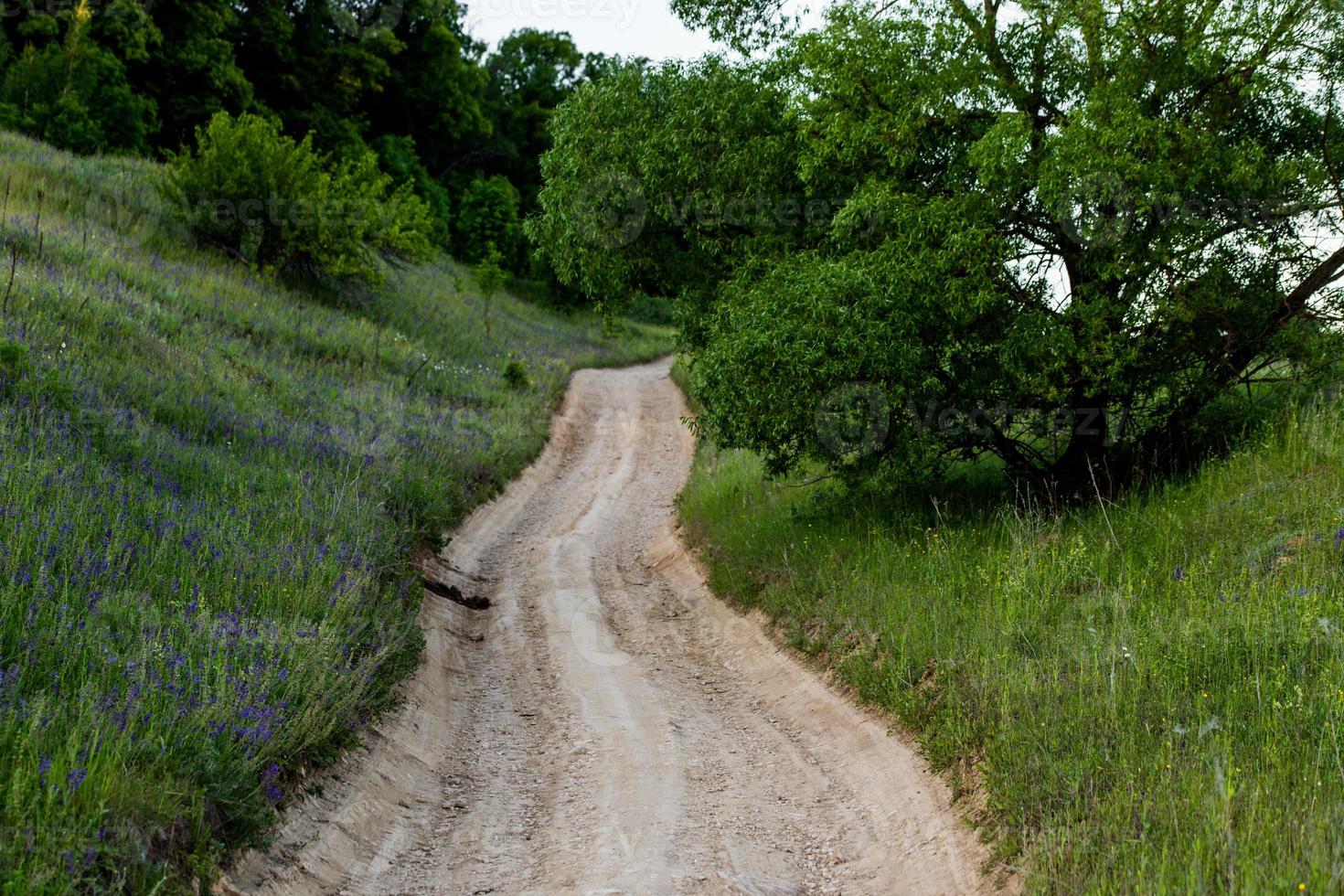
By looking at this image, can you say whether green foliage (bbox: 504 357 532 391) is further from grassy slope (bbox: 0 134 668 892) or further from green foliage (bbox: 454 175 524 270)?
green foliage (bbox: 454 175 524 270)

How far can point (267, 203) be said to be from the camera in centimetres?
2478

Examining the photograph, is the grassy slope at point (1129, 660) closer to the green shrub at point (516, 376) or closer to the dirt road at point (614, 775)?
the dirt road at point (614, 775)

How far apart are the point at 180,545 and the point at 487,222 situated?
174ft

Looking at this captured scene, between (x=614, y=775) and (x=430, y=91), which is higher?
(x=430, y=91)

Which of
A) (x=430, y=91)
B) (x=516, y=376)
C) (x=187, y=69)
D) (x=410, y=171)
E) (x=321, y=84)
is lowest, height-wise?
(x=516, y=376)

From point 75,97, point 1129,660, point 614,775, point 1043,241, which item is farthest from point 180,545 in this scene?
point 75,97

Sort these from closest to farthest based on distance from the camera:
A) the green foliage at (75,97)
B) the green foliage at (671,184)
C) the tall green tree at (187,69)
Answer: the green foliage at (671,184) → the green foliage at (75,97) → the tall green tree at (187,69)

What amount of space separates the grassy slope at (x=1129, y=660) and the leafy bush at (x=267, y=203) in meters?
18.3

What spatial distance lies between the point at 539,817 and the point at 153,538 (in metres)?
3.70

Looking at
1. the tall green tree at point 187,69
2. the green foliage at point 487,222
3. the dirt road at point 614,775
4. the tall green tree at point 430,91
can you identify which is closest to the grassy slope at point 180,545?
the dirt road at point 614,775

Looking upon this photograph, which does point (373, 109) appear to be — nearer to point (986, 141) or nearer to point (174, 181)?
point (174, 181)

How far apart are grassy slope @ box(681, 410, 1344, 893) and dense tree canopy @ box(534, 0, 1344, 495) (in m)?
1.23

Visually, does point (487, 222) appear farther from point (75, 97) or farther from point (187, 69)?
point (75, 97)

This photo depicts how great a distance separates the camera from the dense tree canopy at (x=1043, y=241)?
9461 mm
